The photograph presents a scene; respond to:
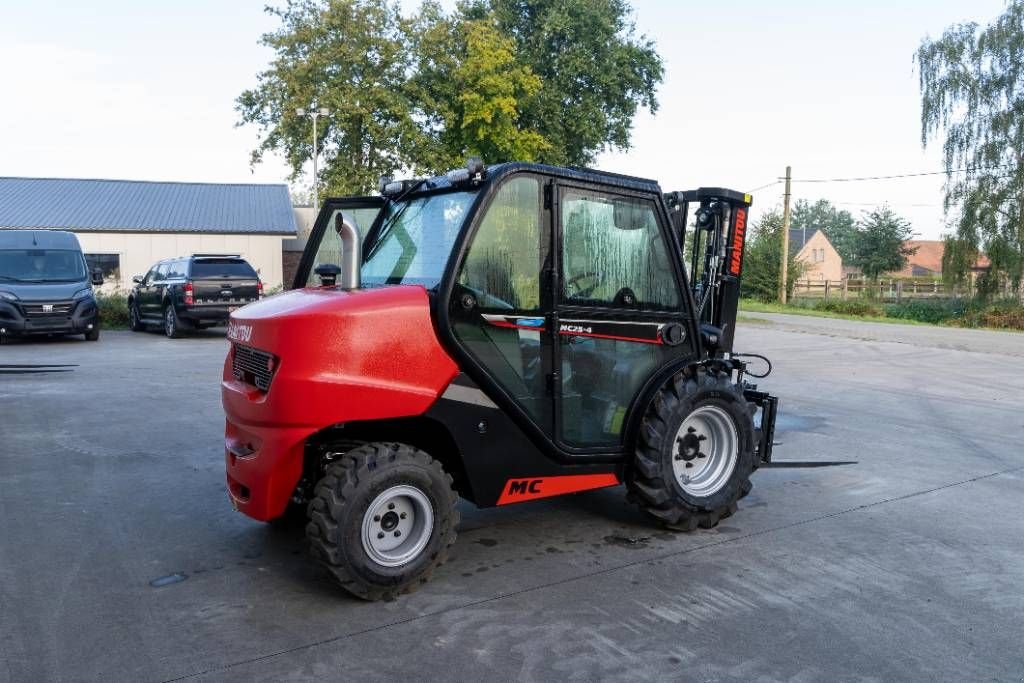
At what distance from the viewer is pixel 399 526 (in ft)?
13.9

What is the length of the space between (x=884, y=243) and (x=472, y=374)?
6312 centimetres

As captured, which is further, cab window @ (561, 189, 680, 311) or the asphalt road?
cab window @ (561, 189, 680, 311)

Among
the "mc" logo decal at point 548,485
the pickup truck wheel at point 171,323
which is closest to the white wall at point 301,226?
the pickup truck wheel at point 171,323

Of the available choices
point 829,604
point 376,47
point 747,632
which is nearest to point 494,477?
point 747,632

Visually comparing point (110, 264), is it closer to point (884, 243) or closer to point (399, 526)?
point (399, 526)

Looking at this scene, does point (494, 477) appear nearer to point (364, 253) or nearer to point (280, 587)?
point (280, 587)

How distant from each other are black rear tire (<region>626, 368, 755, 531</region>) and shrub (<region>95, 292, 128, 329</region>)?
2068cm

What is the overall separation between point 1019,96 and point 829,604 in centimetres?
3704

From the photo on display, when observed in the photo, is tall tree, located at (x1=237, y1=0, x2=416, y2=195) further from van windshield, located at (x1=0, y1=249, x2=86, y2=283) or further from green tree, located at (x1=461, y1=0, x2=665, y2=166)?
van windshield, located at (x1=0, y1=249, x2=86, y2=283)

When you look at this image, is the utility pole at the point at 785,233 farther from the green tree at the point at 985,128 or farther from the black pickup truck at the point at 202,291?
the black pickup truck at the point at 202,291

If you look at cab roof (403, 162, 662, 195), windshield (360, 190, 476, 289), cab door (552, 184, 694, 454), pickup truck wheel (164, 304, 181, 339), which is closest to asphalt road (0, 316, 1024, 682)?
cab door (552, 184, 694, 454)

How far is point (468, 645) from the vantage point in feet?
12.1

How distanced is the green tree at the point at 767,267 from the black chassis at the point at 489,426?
41.1 metres

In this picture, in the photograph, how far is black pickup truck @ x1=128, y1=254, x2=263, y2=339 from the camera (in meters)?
18.6
